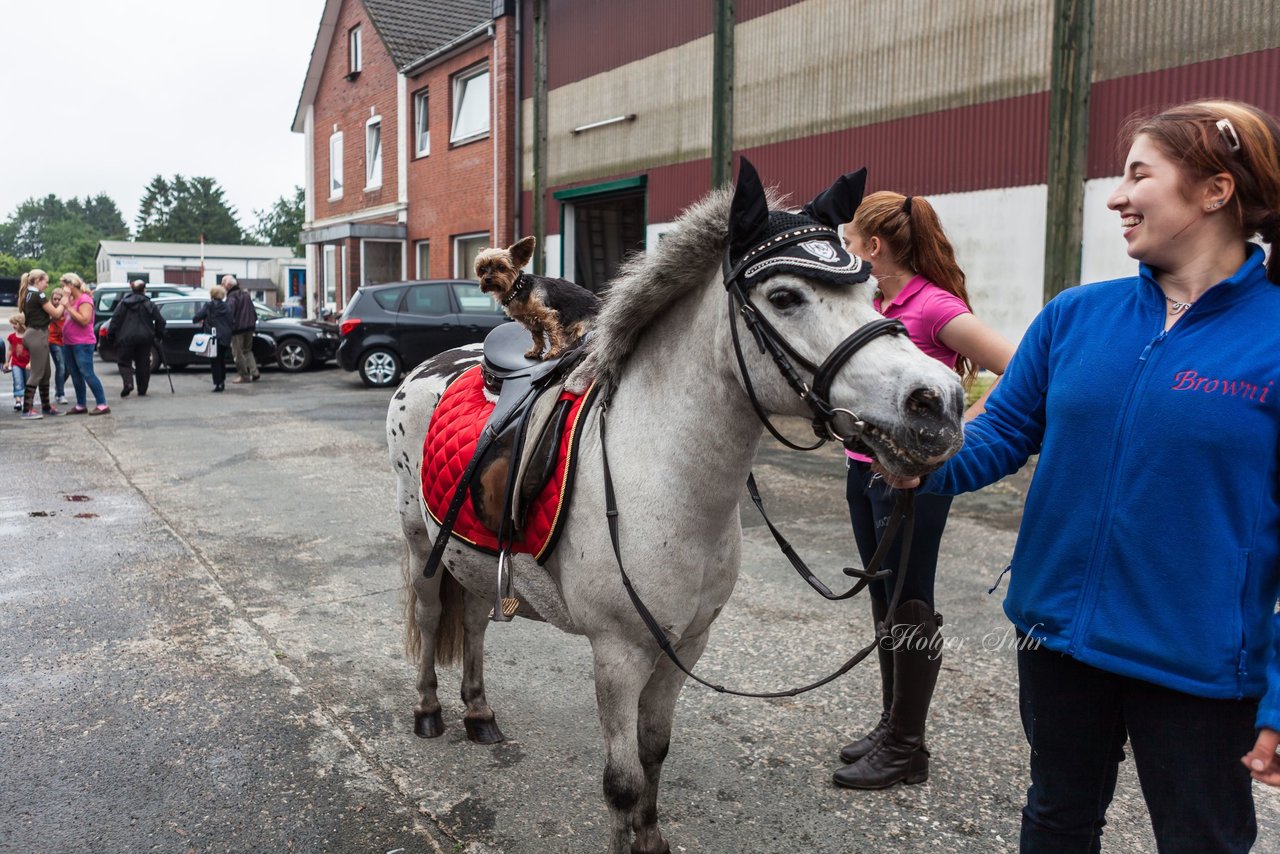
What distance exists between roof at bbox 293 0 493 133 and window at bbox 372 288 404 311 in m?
7.91

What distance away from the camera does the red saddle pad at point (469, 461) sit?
254 centimetres

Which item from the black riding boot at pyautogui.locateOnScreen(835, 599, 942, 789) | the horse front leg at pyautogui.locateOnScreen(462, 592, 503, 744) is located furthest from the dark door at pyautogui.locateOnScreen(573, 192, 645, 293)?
the black riding boot at pyautogui.locateOnScreen(835, 599, 942, 789)

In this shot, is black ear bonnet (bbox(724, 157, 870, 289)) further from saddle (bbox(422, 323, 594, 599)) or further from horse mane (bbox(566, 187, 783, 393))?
saddle (bbox(422, 323, 594, 599))

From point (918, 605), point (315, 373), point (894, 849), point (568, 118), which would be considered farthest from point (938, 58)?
point (315, 373)

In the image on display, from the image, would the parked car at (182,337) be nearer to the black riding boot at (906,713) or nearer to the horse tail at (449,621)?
the horse tail at (449,621)

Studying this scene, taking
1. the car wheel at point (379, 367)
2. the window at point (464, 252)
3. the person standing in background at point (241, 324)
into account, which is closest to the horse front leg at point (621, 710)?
the car wheel at point (379, 367)

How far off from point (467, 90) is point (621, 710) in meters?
19.5

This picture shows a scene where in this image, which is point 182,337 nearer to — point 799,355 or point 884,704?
point 884,704

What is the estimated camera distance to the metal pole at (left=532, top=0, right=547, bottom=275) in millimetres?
16984

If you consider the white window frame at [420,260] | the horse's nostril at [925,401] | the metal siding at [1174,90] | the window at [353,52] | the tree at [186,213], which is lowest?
the horse's nostril at [925,401]

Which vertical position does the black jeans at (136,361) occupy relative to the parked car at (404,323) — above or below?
below

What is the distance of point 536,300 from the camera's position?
301cm

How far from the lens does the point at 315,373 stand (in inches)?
705

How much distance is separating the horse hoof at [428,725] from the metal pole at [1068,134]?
25.9 ft
